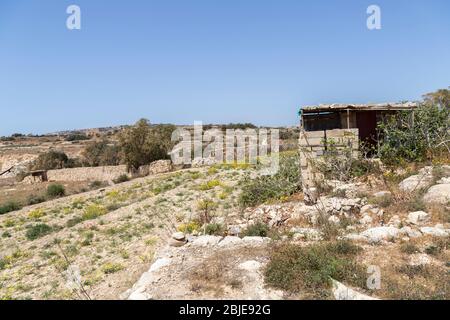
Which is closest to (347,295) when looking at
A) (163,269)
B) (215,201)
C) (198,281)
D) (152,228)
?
(198,281)

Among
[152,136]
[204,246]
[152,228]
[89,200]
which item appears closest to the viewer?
[204,246]

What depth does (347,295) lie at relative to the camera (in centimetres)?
408

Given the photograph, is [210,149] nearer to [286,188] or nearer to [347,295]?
[286,188]

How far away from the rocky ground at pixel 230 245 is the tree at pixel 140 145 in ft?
49.0

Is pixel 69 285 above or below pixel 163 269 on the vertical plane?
below

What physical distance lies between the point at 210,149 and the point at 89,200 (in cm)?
1260

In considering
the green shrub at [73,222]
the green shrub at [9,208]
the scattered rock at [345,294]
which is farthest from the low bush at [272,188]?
the green shrub at [9,208]

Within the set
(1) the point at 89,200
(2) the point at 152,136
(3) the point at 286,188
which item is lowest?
(1) the point at 89,200

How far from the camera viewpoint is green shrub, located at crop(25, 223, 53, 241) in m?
10.7

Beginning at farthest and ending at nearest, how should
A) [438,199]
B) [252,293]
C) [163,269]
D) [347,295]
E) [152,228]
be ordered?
[152,228]
[438,199]
[163,269]
[252,293]
[347,295]

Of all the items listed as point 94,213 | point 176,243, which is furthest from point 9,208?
point 176,243

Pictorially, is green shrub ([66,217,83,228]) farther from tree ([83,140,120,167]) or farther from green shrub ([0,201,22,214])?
tree ([83,140,120,167])

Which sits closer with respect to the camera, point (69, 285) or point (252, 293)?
point (252, 293)

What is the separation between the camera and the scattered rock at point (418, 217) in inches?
254
